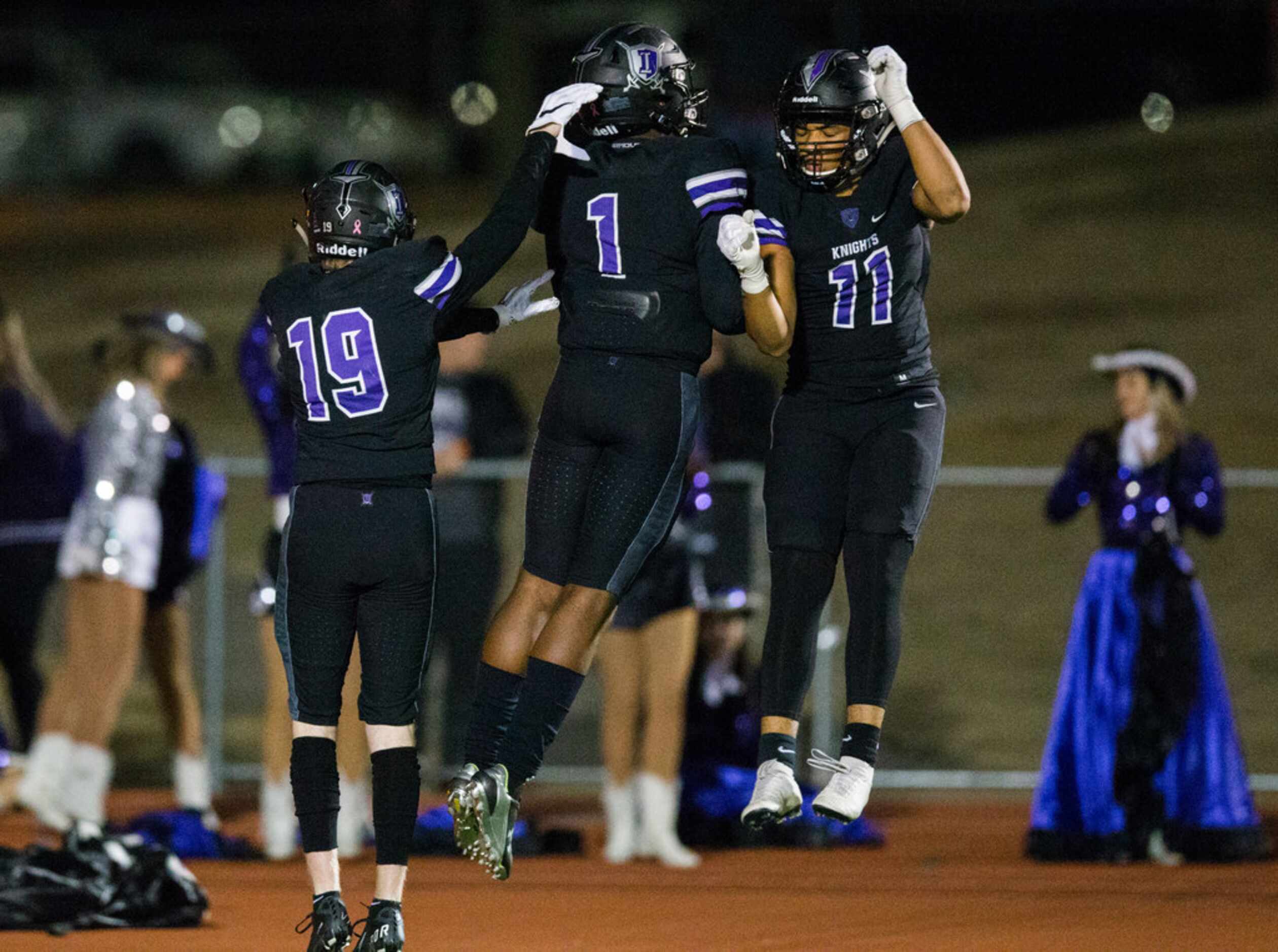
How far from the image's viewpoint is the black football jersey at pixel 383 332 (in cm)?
586

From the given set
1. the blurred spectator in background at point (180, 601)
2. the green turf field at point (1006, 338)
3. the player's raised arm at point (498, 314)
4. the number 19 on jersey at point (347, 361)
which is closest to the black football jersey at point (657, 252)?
the player's raised arm at point (498, 314)

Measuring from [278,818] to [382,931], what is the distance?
3.10 metres

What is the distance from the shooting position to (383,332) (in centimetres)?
586

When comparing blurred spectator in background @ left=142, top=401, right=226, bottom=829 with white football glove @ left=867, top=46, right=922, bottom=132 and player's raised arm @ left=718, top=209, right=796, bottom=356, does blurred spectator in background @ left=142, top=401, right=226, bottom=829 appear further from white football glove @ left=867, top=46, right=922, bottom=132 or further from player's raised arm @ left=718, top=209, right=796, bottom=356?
white football glove @ left=867, top=46, right=922, bottom=132

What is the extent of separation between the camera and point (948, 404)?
1777 centimetres

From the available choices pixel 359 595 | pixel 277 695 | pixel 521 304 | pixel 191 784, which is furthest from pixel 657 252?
pixel 191 784

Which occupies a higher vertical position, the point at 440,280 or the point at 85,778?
the point at 440,280

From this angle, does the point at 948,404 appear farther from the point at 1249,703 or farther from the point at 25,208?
the point at 25,208

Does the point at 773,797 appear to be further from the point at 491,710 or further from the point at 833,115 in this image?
the point at 833,115

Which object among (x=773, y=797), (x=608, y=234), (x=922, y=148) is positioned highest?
(x=922, y=148)

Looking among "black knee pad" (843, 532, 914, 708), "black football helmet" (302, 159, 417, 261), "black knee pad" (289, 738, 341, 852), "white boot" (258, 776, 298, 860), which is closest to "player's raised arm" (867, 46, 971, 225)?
"black knee pad" (843, 532, 914, 708)

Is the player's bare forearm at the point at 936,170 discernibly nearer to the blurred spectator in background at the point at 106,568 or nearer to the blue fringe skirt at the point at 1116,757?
the blue fringe skirt at the point at 1116,757

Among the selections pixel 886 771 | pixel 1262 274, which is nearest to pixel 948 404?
pixel 1262 274

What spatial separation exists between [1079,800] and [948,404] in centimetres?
905
